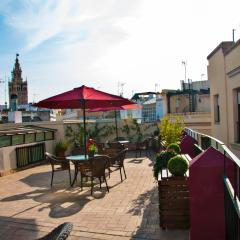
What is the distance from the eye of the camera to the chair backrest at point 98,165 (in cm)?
746

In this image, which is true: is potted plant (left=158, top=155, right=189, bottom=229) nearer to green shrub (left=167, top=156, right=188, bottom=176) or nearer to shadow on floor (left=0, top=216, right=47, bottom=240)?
green shrub (left=167, top=156, right=188, bottom=176)

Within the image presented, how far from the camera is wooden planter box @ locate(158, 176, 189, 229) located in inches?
189

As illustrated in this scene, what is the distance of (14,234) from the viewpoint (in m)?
5.10

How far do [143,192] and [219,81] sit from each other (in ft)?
23.4

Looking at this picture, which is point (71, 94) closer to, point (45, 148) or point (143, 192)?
point (143, 192)

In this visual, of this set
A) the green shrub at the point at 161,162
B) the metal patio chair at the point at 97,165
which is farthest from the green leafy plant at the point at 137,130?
the green shrub at the point at 161,162

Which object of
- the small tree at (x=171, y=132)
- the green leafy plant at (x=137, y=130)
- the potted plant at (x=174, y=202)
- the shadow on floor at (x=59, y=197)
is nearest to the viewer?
the potted plant at (x=174, y=202)

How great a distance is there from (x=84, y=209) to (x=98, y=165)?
1390 mm

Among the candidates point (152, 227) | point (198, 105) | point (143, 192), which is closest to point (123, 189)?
point (143, 192)

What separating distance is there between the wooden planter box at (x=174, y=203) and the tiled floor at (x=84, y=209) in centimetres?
15

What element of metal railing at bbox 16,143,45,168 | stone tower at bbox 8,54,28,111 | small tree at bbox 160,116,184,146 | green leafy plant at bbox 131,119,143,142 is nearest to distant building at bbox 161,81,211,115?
green leafy plant at bbox 131,119,143,142

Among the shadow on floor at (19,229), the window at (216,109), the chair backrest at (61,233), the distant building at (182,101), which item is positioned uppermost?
the distant building at (182,101)

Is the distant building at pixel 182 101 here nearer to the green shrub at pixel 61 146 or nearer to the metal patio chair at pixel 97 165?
the green shrub at pixel 61 146

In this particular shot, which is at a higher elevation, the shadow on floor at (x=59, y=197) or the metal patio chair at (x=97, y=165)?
the metal patio chair at (x=97, y=165)
